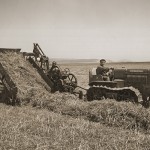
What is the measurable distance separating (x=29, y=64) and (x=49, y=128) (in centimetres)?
736

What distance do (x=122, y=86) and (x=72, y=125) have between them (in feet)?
14.8

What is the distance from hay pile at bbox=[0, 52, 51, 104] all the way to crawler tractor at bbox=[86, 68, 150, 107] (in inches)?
76.1

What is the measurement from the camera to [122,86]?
514 inches

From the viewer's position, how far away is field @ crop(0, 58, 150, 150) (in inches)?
287

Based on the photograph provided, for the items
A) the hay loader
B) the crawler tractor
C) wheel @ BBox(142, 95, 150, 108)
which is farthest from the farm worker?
the hay loader

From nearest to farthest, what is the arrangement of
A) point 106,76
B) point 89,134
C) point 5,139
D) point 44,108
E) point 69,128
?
point 5,139 → point 89,134 → point 69,128 → point 44,108 → point 106,76

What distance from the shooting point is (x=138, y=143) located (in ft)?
24.1

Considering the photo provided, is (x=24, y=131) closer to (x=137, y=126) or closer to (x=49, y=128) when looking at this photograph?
(x=49, y=128)

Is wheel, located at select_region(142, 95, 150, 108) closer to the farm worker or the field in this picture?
the farm worker

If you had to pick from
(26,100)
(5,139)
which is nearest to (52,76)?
(26,100)

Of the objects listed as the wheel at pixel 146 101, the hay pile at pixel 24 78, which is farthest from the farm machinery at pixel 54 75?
the wheel at pixel 146 101

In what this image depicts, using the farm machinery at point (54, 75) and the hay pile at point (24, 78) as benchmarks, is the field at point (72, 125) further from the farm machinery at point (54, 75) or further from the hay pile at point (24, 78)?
the farm machinery at point (54, 75)

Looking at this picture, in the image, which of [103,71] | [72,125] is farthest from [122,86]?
[72,125]

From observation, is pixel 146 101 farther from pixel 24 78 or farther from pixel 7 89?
pixel 7 89
